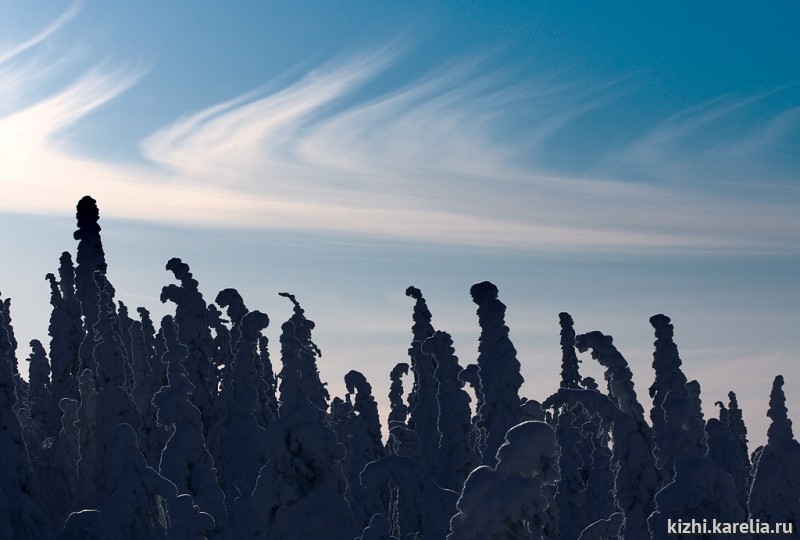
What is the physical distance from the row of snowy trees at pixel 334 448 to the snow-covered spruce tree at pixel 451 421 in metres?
0.07

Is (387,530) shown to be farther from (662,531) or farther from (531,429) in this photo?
(531,429)

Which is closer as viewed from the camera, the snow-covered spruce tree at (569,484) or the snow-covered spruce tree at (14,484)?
the snow-covered spruce tree at (14,484)

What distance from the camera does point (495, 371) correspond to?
36.2 meters

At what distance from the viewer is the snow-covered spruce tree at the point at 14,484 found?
28734 mm

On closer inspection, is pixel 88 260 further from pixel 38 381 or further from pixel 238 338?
A: pixel 38 381

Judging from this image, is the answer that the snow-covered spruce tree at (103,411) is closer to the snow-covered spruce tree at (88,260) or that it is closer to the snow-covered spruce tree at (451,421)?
the snow-covered spruce tree at (88,260)

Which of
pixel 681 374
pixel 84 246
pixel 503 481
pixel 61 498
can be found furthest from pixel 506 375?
pixel 84 246

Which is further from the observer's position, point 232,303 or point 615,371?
point 232,303

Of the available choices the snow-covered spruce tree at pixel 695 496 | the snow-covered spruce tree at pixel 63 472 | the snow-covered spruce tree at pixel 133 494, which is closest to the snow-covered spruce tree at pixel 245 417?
the snow-covered spruce tree at pixel 63 472

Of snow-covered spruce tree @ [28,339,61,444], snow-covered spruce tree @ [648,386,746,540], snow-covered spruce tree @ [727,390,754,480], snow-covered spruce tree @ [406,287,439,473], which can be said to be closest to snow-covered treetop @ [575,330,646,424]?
snow-covered spruce tree @ [648,386,746,540]

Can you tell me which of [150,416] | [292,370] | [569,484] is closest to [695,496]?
[292,370]

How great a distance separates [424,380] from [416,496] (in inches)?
973

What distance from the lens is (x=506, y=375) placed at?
118 feet

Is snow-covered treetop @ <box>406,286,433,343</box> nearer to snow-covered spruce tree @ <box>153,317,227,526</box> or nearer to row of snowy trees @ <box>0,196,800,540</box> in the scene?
row of snowy trees @ <box>0,196,800,540</box>
